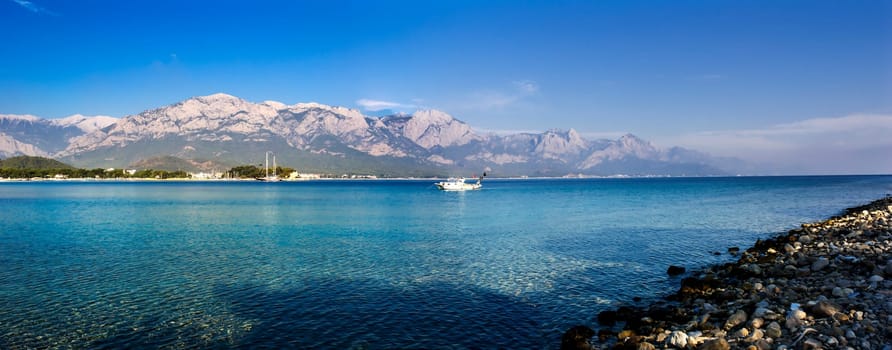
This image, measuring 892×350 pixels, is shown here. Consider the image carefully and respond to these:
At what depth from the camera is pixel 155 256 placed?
111ft

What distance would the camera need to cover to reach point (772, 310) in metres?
17.0

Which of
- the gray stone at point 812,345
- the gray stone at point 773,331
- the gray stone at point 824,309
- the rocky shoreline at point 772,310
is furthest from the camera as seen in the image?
the gray stone at point 824,309

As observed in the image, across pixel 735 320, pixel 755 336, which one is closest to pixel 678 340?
pixel 755 336

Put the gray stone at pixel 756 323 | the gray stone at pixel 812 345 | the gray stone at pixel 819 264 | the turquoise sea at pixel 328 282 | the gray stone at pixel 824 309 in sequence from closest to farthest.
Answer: the gray stone at pixel 812 345, the gray stone at pixel 756 323, the gray stone at pixel 824 309, the turquoise sea at pixel 328 282, the gray stone at pixel 819 264

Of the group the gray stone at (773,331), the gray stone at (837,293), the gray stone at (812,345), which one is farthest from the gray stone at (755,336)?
the gray stone at (837,293)

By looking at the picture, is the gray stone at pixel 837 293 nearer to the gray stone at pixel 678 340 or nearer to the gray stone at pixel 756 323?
the gray stone at pixel 756 323

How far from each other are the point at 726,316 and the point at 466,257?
60.7 feet

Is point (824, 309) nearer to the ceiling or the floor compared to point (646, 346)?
nearer to the ceiling

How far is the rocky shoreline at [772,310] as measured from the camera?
1387 centimetres

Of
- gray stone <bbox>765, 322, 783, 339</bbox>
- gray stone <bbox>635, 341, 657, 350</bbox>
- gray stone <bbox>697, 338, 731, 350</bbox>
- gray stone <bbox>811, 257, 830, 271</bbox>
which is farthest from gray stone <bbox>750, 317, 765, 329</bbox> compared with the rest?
gray stone <bbox>811, 257, 830, 271</bbox>

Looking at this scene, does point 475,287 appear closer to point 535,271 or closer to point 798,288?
point 535,271

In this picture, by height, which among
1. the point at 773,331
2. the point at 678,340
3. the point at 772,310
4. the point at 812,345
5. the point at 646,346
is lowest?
the point at 646,346

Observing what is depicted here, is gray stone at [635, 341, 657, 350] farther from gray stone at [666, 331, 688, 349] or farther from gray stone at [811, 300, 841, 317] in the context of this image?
gray stone at [811, 300, 841, 317]

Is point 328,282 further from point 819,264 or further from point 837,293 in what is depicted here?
point 819,264
